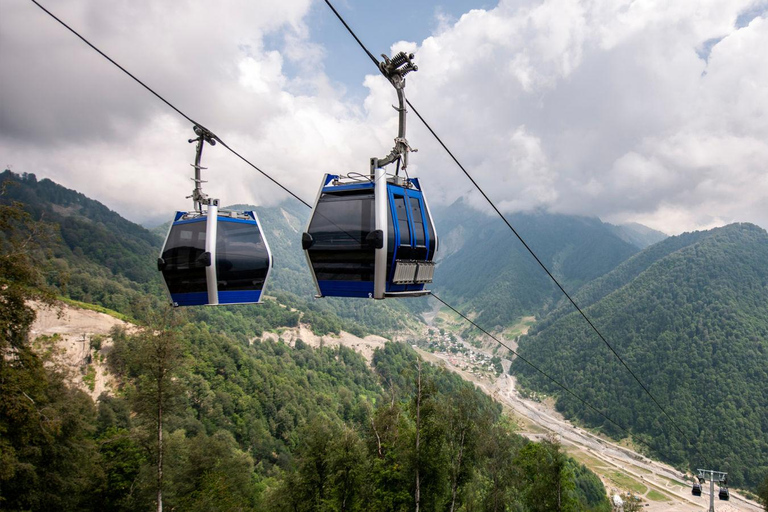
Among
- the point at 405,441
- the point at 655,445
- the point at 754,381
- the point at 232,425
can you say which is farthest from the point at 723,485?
the point at 754,381

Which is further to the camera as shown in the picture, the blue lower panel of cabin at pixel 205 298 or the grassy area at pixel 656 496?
the grassy area at pixel 656 496

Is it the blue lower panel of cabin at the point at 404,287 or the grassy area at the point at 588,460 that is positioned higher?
the blue lower panel of cabin at the point at 404,287

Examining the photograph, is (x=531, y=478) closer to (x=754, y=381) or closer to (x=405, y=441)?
(x=405, y=441)

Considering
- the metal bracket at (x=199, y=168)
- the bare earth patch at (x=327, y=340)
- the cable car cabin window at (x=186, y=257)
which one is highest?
the metal bracket at (x=199, y=168)

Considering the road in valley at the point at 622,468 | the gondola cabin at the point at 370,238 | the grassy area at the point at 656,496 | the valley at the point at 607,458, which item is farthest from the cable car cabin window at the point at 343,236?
the grassy area at the point at 656,496

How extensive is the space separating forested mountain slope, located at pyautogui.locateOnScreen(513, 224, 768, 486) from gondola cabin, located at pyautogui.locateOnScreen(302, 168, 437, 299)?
121000 millimetres

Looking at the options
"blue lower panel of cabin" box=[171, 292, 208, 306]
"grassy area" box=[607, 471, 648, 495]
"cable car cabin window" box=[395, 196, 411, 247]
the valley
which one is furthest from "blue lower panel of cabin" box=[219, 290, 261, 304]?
"grassy area" box=[607, 471, 648, 495]

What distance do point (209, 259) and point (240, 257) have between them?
0.66 meters

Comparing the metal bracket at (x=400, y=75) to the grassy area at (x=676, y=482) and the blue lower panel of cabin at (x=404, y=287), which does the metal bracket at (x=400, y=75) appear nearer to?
the blue lower panel of cabin at (x=404, y=287)

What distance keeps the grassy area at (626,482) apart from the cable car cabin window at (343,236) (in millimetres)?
95777

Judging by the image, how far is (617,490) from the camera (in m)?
71.8

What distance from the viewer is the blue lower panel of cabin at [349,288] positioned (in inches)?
255

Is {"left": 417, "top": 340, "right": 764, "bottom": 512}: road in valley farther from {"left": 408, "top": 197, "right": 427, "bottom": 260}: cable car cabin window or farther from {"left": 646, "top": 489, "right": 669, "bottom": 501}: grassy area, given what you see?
{"left": 408, "top": 197, "right": 427, "bottom": 260}: cable car cabin window

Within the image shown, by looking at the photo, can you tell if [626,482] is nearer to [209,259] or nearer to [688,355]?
[688,355]
